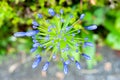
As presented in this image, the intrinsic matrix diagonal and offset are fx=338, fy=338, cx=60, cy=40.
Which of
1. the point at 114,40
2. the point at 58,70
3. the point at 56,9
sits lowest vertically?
the point at 58,70

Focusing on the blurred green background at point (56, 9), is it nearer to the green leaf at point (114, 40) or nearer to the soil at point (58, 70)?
the green leaf at point (114, 40)

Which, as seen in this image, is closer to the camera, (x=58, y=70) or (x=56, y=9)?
(x=56, y=9)

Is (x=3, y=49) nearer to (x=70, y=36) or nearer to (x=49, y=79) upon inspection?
A: (x=49, y=79)

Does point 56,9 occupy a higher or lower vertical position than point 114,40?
higher

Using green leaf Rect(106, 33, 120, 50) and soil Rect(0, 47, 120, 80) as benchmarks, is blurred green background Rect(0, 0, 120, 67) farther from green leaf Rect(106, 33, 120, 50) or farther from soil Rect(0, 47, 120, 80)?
soil Rect(0, 47, 120, 80)

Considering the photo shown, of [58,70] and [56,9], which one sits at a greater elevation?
[56,9]
